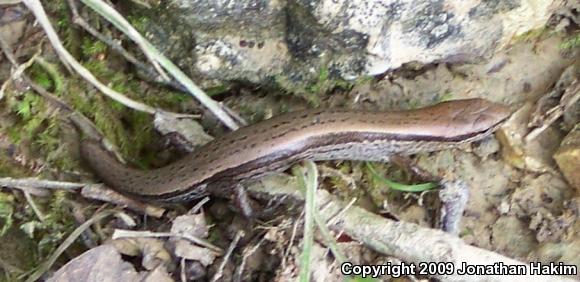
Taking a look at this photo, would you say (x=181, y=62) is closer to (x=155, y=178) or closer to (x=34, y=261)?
(x=155, y=178)

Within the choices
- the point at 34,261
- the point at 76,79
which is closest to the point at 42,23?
the point at 76,79

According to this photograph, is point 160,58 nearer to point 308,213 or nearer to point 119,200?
point 119,200

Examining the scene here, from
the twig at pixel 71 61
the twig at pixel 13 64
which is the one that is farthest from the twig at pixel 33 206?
the twig at pixel 71 61

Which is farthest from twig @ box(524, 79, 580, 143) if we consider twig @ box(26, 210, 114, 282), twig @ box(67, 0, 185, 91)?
twig @ box(26, 210, 114, 282)

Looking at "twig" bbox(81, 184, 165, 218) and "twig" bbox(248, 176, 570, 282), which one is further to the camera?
"twig" bbox(81, 184, 165, 218)

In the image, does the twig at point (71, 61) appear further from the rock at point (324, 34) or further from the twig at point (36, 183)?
the twig at point (36, 183)
